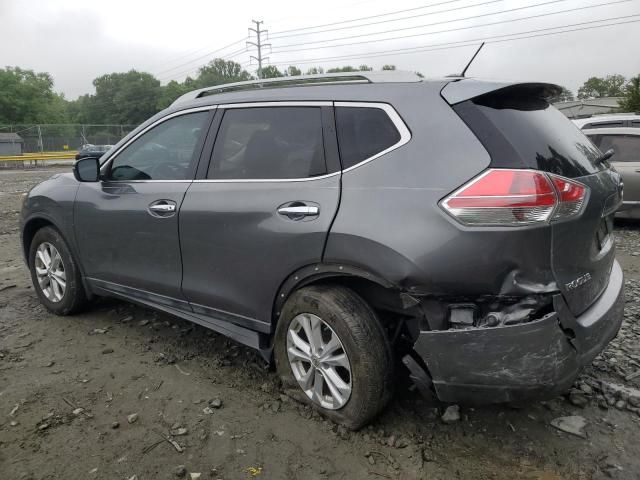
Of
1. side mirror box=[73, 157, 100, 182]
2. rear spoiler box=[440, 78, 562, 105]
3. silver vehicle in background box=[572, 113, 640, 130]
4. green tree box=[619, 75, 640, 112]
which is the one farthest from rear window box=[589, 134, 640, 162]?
green tree box=[619, 75, 640, 112]

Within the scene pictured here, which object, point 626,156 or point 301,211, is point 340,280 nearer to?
point 301,211

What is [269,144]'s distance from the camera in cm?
294

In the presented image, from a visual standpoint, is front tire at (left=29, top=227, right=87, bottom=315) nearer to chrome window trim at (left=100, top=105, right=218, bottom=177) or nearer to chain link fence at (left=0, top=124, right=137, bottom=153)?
chrome window trim at (left=100, top=105, right=218, bottom=177)

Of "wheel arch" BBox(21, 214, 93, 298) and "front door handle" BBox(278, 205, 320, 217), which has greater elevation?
"front door handle" BBox(278, 205, 320, 217)

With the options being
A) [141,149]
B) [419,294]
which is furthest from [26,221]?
[419,294]

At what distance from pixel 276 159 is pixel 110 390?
175cm

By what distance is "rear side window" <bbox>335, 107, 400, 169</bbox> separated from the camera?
2480 millimetres

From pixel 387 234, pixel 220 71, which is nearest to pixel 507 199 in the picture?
pixel 387 234

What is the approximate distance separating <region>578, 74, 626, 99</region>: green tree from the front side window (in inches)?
3080

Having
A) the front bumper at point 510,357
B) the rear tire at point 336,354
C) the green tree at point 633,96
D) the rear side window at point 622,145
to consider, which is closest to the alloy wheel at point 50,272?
the rear tire at point 336,354

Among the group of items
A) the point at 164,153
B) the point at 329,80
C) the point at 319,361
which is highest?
the point at 329,80

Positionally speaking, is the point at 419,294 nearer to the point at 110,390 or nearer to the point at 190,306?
the point at 190,306

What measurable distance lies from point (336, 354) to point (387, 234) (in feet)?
2.37

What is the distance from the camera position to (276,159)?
2873mm
